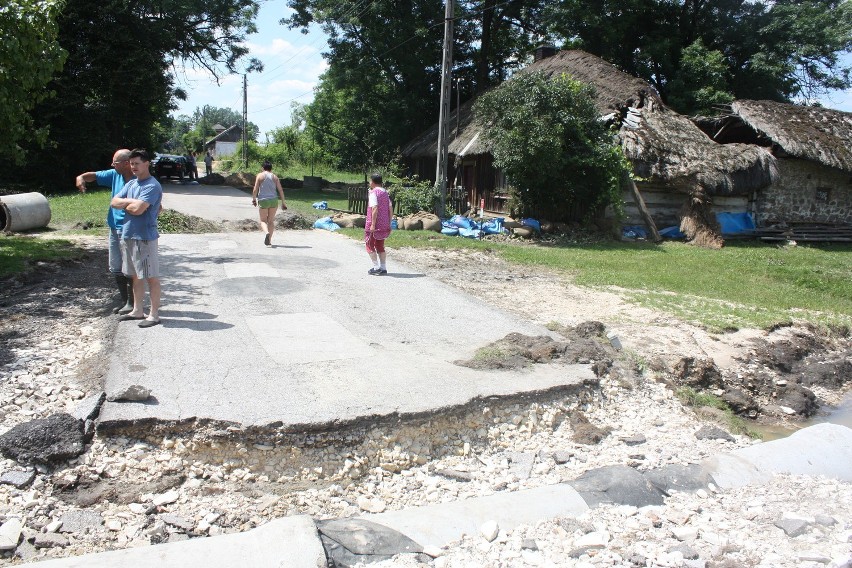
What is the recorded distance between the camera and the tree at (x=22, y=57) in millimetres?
8328

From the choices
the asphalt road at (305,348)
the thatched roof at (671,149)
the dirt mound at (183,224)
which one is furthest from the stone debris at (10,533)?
the thatched roof at (671,149)

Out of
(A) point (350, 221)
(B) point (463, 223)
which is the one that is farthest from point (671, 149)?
(A) point (350, 221)

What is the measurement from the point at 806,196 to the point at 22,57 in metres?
20.6

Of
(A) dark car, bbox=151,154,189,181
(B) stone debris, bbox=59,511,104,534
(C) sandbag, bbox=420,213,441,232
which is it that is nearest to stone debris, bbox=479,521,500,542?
(B) stone debris, bbox=59,511,104,534

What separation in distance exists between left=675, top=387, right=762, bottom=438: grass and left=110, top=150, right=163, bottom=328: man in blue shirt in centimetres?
532

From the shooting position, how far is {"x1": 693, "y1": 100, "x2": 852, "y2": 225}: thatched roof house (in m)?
19.2

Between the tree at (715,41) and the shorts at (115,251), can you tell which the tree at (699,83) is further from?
the shorts at (115,251)

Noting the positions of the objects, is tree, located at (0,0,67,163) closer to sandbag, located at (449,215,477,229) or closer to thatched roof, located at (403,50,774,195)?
sandbag, located at (449,215,477,229)

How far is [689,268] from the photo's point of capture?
1365 centimetres

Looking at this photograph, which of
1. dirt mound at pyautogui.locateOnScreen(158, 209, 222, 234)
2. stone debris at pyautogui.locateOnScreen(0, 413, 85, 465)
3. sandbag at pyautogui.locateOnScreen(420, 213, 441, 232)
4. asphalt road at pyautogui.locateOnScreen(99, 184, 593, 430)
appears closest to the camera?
stone debris at pyautogui.locateOnScreen(0, 413, 85, 465)

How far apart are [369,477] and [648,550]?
1.83 m

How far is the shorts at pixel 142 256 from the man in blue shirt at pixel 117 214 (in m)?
0.35

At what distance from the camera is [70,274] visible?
32.3 feet

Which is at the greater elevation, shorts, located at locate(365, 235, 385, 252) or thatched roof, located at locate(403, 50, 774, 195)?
thatched roof, located at locate(403, 50, 774, 195)
